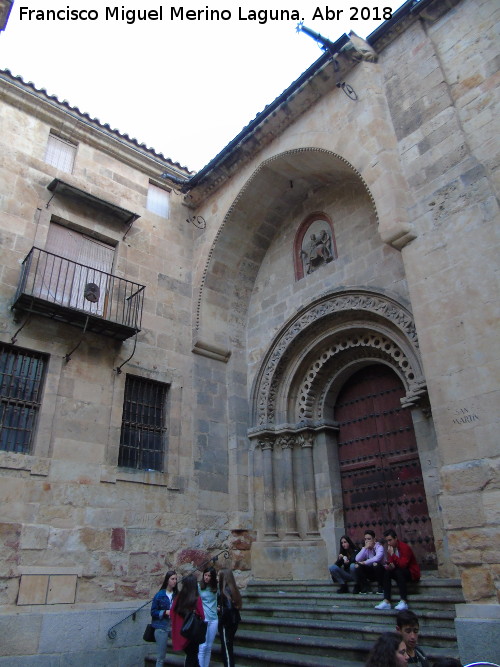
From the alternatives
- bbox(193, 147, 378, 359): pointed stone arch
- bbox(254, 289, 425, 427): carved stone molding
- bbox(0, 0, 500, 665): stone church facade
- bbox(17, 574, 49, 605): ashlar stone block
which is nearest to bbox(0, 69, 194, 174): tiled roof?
bbox(0, 0, 500, 665): stone church facade

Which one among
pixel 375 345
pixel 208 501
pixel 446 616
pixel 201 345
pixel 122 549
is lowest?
pixel 446 616

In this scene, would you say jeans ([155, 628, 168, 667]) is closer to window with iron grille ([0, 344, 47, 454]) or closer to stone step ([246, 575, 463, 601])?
stone step ([246, 575, 463, 601])

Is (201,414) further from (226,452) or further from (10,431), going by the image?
(10,431)

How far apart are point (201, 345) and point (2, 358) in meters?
3.61

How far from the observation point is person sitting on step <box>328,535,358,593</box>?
7.30 meters

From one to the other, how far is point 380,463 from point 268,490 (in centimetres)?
202

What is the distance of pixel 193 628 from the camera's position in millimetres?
4984

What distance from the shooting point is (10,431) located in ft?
24.8

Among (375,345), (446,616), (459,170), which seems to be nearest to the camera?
(446,616)

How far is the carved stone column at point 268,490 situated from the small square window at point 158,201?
206 inches

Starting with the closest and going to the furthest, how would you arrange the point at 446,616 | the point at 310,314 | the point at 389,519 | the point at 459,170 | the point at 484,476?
the point at 484,476, the point at 446,616, the point at 459,170, the point at 389,519, the point at 310,314

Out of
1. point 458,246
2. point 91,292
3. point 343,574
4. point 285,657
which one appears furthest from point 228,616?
point 91,292

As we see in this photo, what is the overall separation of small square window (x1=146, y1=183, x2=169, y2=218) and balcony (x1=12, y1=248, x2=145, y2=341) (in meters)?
2.14

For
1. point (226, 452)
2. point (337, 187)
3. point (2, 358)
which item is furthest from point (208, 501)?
point (337, 187)
